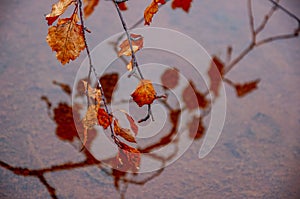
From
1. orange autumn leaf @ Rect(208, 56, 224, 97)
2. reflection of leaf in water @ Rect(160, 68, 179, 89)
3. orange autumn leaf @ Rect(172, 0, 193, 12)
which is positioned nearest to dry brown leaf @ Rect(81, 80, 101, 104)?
reflection of leaf in water @ Rect(160, 68, 179, 89)

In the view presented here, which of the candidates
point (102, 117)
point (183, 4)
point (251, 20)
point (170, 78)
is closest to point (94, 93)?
point (102, 117)

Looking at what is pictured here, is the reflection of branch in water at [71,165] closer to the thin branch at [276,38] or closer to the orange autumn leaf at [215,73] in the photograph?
the orange autumn leaf at [215,73]

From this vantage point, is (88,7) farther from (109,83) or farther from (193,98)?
(193,98)

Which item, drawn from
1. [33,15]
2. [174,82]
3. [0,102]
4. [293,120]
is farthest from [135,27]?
[293,120]

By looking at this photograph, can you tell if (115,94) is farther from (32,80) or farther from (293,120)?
(293,120)

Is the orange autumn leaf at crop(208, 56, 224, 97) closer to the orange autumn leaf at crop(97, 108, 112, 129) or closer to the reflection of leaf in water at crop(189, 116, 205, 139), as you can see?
the reflection of leaf in water at crop(189, 116, 205, 139)

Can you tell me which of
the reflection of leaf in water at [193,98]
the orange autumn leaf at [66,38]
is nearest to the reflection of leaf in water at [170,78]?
the reflection of leaf in water at [193,98]
